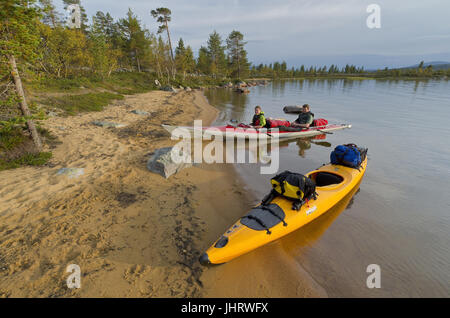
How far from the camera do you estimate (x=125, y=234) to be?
13.9ft

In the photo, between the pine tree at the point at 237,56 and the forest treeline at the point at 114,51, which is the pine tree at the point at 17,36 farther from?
the pine tree at the point at 237,56

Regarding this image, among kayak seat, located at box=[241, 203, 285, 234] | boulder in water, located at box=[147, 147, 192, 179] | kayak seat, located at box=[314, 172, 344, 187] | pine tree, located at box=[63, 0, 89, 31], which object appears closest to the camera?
kayak seat, located at box=[241, 203, 285, 234]

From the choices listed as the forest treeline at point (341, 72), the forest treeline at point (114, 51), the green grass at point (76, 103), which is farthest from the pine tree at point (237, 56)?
the green grass at point (76, 103)

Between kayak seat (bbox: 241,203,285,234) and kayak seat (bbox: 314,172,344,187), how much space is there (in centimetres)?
272

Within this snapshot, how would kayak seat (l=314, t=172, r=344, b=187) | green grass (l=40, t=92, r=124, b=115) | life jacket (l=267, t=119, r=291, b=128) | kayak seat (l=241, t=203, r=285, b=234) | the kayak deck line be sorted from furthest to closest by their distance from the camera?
green grass (l=40, t=92, r=124, b=115), life jacket (l=267, t=119, r=291, b=128), the kayak deck line, kayak seat (l=314, t=172, r=344, b=187), kayak seat (l=241, t=203, r=285, b=234)

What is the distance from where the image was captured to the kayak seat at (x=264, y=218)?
4.13 meters

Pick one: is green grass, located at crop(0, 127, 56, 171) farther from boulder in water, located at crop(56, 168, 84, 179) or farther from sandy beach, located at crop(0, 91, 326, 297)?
boulder in water, located at crop(56, 168, 84, 179)

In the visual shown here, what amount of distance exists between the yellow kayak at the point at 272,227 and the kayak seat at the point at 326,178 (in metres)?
0.06

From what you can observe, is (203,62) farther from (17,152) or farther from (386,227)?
(386,227)

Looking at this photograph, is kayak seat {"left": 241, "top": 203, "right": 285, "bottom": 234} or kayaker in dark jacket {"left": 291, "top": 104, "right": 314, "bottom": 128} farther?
kayaker in dark jacket {"left": 291, "top": 104, "right": 314, "bottom": 128}

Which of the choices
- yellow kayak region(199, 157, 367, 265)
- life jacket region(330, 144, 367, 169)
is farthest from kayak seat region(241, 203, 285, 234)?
life jacket region(330, 144, 367, 169)

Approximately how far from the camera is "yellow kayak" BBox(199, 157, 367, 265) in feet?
12.0
